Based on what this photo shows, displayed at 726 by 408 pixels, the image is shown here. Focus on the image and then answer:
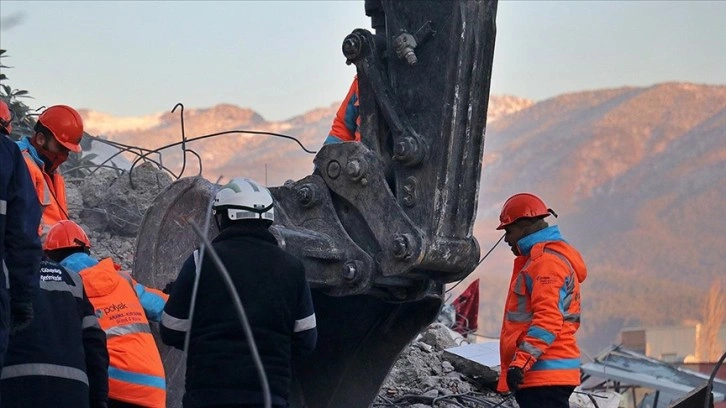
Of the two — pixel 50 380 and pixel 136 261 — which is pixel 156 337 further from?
pixel 50 380

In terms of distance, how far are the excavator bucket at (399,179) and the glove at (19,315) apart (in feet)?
5.31

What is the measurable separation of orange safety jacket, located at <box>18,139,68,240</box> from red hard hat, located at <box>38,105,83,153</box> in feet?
0.54

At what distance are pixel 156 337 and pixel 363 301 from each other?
46.0 inches

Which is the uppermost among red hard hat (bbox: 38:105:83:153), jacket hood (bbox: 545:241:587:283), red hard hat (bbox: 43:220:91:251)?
red hard hat (bbox: 38:105:83:153)

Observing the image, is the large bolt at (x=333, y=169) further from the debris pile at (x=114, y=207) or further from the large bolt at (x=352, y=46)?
the debris pile at (x=114, y=207)

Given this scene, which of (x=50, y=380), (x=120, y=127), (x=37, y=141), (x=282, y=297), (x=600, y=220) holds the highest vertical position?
(x=120, y=127)

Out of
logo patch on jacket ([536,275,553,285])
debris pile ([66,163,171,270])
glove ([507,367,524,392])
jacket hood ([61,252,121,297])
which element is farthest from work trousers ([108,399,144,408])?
debris pile ([66,163,171,270])

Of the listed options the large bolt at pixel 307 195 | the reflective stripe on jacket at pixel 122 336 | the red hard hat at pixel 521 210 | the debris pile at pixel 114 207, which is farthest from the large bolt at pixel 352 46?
the debris pile at pixel 114 207

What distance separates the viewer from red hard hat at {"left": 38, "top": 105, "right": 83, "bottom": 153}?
25.4 ft

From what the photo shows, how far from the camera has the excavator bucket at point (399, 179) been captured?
670cm

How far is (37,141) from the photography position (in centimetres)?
776

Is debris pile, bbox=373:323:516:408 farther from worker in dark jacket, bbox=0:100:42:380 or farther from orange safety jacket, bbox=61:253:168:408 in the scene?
worker in dark jacket, bbox=0:100:42:380

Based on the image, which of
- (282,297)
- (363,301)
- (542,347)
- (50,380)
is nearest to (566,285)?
(542,347)

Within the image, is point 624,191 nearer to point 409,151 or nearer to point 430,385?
point 430,385
